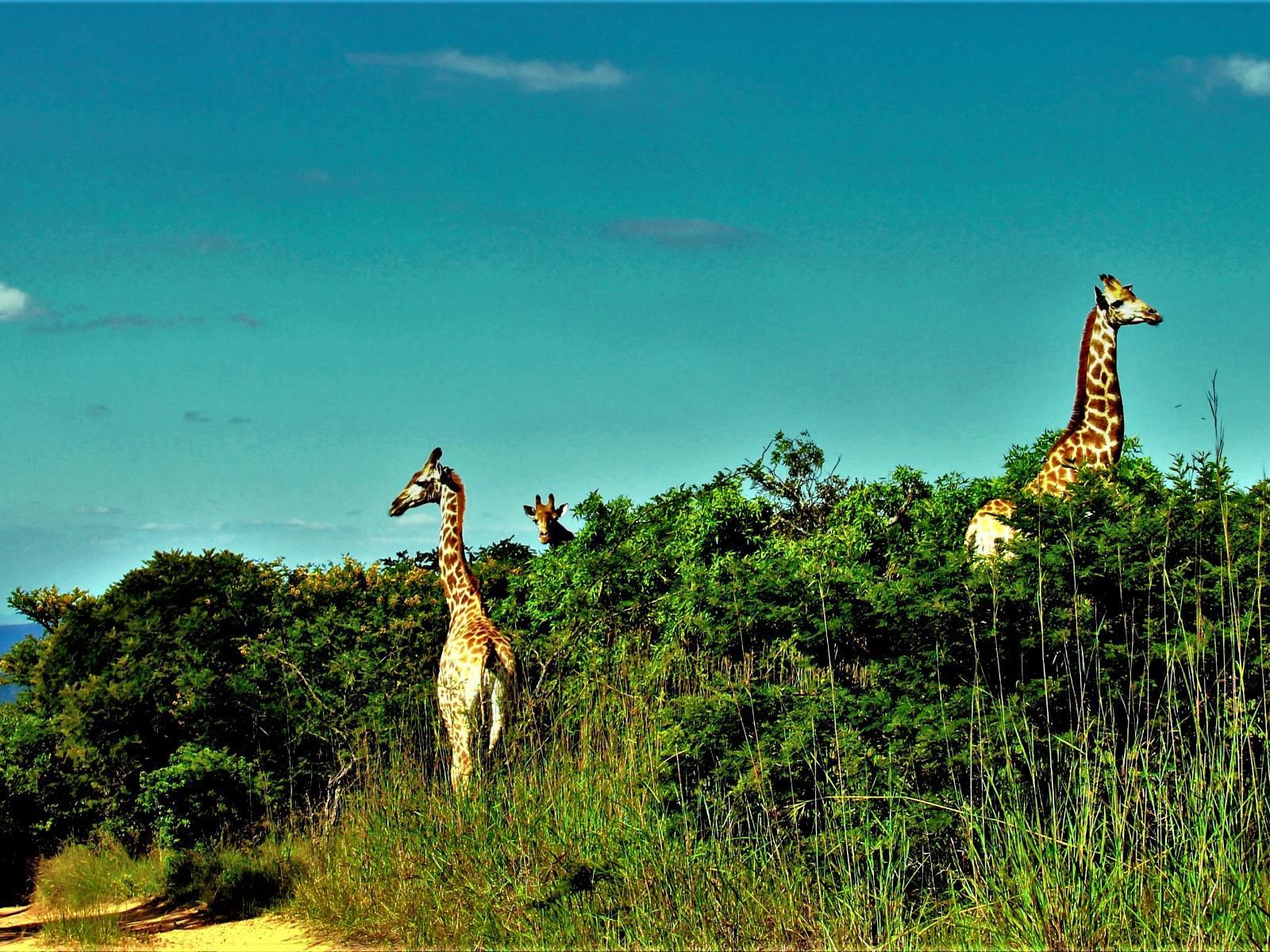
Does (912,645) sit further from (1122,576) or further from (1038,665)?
(1122,576)

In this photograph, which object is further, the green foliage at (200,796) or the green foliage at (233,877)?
the green foliage at (200,796)

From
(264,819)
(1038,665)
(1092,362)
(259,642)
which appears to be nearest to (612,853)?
(1038,665)

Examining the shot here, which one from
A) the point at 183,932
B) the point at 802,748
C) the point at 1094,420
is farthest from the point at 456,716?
the point at 1094,420

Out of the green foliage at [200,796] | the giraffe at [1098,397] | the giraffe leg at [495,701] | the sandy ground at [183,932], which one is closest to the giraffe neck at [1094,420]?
the giraffe at [1098,397]

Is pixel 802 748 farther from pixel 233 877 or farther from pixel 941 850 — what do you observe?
pixel 233 877

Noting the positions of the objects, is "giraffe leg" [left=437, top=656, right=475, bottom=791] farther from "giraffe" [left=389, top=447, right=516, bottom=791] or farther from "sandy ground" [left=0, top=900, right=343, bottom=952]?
"sandy ground" [left=0, top=900, right=343, bottom=952]

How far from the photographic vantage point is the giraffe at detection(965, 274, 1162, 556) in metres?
9.61

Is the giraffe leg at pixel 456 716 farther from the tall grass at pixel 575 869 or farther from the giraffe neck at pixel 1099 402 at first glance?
the giraffe neck at pixel 1099 402

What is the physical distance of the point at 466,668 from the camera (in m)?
10.0

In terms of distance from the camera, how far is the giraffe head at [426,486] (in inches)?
459

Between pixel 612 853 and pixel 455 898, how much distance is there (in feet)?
3.63

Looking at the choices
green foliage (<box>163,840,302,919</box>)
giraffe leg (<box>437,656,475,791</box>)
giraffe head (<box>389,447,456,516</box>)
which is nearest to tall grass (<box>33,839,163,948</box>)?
green foliage (<box>163,840,302,919</box>)

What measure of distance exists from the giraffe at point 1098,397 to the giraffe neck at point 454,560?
4.07m

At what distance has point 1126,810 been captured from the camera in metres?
6.02
